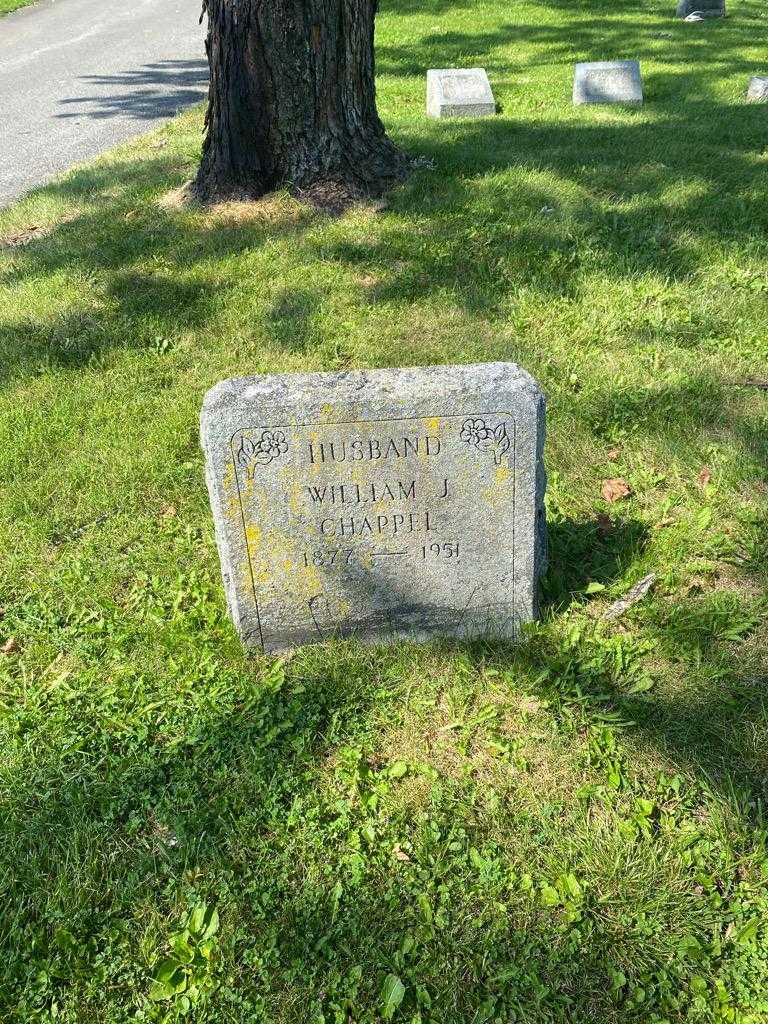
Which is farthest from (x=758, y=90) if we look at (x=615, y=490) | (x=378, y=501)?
(x=378, y=501)

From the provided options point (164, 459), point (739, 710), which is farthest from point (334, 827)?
point (164, 459)

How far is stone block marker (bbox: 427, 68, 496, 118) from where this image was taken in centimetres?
846

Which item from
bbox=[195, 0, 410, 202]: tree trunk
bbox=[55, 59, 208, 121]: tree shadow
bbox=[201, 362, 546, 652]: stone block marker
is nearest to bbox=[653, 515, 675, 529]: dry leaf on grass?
bbox=[201, 362, 546, 652]: stone block marker

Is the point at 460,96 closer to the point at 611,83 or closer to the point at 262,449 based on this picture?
the point at 611,83

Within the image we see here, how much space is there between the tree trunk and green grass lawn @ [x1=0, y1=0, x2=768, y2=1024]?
0.73m

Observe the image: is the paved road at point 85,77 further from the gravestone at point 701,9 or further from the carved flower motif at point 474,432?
the gravestone at point 701,9

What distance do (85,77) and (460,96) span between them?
20.6ft

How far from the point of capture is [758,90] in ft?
28.0

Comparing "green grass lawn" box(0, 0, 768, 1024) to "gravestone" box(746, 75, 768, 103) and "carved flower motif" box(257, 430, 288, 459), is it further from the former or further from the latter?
"gravestone" box(746, 75, 768, 103)

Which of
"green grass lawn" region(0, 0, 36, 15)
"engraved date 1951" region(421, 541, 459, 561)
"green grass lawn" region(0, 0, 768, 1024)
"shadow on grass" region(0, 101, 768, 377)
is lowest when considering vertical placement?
"green grass lawn" region(0, 0, 768, 1024)

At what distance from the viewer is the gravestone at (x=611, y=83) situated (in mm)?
8734

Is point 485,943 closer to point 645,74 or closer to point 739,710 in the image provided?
point 739,710

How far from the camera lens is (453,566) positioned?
2715 mm

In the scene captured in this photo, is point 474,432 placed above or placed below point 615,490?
above
